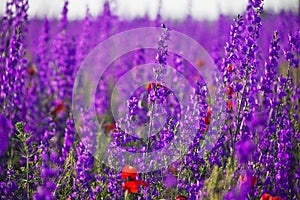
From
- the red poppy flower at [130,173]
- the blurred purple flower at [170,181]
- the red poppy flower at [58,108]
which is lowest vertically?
the blurred purple flower at [170,181]

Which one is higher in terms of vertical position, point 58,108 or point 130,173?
point 58,108

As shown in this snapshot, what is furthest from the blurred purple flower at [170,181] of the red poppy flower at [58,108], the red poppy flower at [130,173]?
the red poppy flower at [58,108]

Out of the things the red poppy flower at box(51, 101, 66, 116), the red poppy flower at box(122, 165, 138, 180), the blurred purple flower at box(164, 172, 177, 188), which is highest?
the red poppy flower at box(51, 101, 66, 116)

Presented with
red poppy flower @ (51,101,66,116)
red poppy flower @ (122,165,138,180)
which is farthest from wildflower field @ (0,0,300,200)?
red poppy flower @ (51,101,66,116)

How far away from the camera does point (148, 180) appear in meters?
2.88

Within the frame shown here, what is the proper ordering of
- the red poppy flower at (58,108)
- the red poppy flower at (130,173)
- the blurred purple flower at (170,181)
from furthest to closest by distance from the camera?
1. the red poppy flower at (58,108)
2. the blurred purple flower at (170,181)
3. the red poppy flower at (130,173)

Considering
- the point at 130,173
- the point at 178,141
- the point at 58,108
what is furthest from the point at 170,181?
the point at 58,108

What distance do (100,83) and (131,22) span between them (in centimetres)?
383

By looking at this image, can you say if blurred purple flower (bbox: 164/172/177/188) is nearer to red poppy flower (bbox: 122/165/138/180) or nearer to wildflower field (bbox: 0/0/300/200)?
wildflower field (bbox: 0/0/300/200)

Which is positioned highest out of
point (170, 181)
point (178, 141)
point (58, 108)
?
point (58, 108)

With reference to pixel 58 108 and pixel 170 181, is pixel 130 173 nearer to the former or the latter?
pixel 170 181

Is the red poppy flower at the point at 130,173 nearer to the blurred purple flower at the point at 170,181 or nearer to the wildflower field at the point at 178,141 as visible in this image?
the wildflower field at the point at 178,141

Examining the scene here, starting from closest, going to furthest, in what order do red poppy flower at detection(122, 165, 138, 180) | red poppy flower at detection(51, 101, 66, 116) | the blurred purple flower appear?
red poppy flower at detection(122, 165, 138, 180), the blurred purple flower, red poppy flower at detection(51, 101, 66, 116)

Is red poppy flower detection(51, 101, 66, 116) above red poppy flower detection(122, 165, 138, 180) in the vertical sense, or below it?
above
